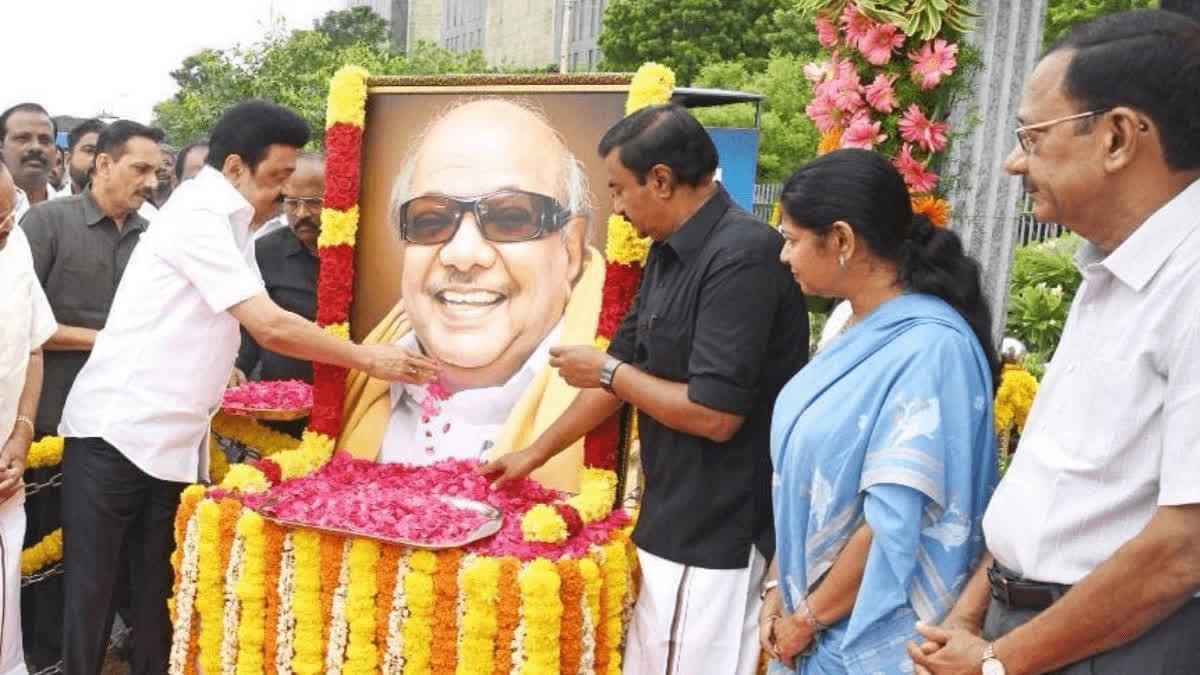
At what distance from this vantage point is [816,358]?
233cm

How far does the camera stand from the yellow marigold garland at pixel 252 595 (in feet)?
10.7

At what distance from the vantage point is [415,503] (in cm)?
318

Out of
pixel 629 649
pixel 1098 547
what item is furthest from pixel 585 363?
pixel 1098 547

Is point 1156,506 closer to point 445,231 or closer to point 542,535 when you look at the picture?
point 542,535

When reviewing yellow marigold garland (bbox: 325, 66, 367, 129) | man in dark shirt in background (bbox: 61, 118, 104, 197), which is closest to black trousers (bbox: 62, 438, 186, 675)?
yellow marigold garland (bbox: 325, 66, 367, 129)

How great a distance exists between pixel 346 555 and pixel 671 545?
0.97 metres

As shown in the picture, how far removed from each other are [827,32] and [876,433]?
1735 mm

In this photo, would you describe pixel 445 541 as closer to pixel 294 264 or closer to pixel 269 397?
pixel 269 397

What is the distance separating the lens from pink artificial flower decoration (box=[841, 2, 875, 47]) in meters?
3.22

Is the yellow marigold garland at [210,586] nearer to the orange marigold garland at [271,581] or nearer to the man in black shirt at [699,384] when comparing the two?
the orange marigold garland at [271,581]

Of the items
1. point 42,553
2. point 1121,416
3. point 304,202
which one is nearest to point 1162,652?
point 1121,416

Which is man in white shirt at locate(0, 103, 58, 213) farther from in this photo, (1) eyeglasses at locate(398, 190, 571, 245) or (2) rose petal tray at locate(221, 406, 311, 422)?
(1) eyeglasses at locate(398, 190, 571, 245)

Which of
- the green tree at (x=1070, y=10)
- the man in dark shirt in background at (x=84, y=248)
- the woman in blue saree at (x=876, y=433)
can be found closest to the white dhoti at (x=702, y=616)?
the woman in blue saree at (x=876, y=433)

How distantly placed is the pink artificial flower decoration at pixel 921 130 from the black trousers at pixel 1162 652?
184cm
